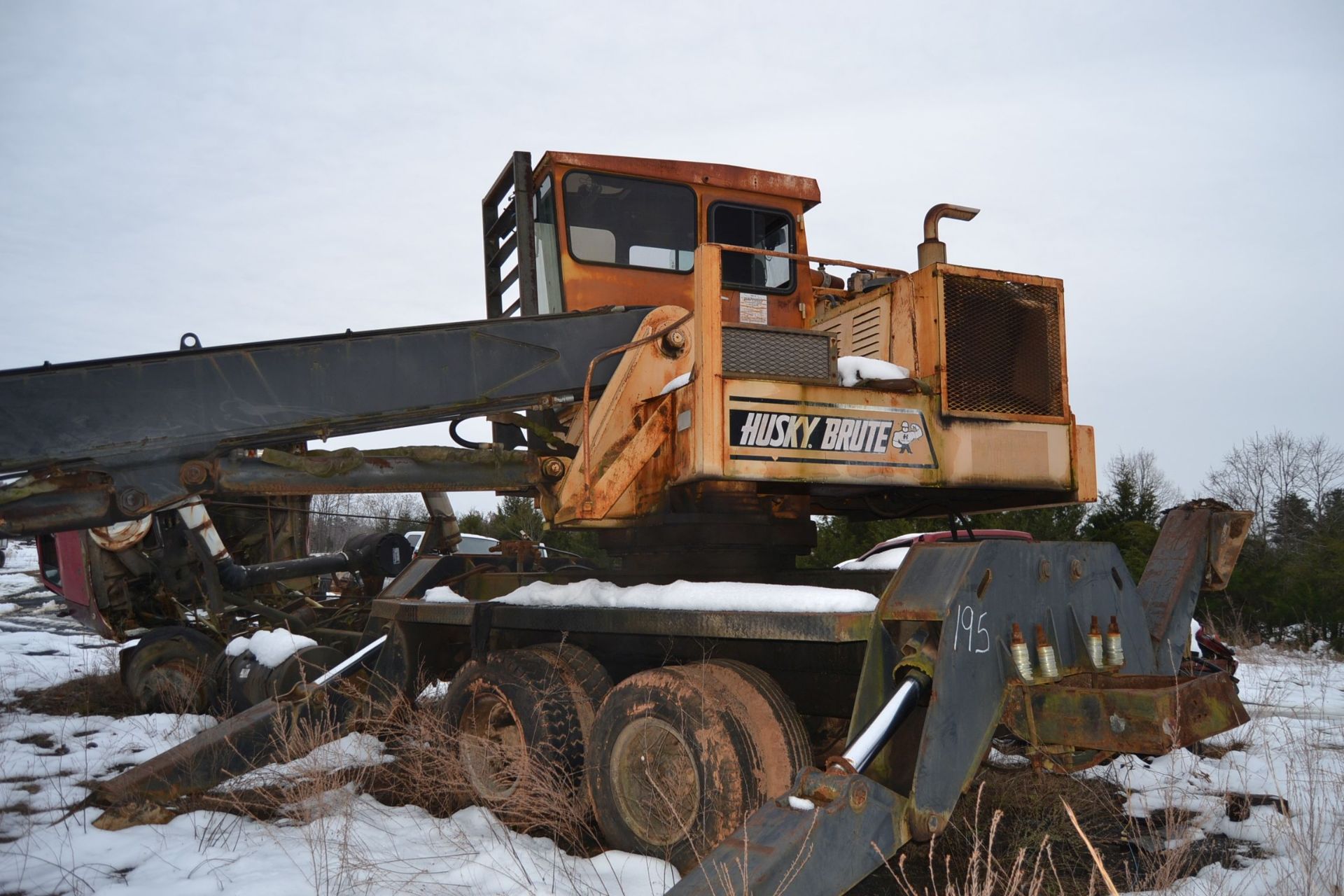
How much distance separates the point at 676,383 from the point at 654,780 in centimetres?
183

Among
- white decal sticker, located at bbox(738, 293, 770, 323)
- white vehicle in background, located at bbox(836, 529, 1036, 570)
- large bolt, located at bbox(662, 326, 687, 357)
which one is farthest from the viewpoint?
white decal sticker, located at bbox(738, 293, 770, 323)

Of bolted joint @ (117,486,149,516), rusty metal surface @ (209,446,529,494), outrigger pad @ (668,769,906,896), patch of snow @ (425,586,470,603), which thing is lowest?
outrigger pad @ (668,769,906,896)

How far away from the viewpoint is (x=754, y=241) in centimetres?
657

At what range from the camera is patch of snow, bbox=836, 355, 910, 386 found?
4781 millimetres

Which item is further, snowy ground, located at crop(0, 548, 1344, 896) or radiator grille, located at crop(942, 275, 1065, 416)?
radiator grille, located at crop(942, 275, 1065, 416)

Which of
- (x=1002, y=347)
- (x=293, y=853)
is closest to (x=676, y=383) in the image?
(x=1002, y=347)

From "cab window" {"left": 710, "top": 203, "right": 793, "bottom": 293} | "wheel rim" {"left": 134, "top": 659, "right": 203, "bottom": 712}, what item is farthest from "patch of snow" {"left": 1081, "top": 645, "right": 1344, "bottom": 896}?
"wheel rim" {"left": 134, "top": 659, "right": 203, "bottom": 712}

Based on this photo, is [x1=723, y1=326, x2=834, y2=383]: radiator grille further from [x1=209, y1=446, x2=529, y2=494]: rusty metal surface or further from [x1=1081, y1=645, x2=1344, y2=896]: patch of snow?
[x1=1081, y1=645, x2=1344, y2=896]: patch of snow

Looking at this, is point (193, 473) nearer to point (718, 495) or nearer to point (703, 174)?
point (718, 495)

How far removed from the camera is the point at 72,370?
4.55 meters

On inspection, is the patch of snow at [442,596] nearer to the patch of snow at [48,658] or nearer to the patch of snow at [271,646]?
the patch of snow at [271,646]

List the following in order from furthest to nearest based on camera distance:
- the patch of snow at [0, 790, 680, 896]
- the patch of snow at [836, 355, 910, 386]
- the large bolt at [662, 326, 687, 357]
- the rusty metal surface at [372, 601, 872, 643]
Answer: the large bolt at [662, 326, 687, 357], the patch of snow at [836, 355, 910, 386], the patch of snow at [0, 790, 680, 896], the rusty metal surface at [372, 601, 872, 643]

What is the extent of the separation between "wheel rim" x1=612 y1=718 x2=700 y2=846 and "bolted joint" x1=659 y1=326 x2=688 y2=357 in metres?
1.83

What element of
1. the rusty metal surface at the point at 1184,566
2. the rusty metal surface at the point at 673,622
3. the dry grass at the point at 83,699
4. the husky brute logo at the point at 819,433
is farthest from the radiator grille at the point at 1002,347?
the dry grass at the point at 83,699
